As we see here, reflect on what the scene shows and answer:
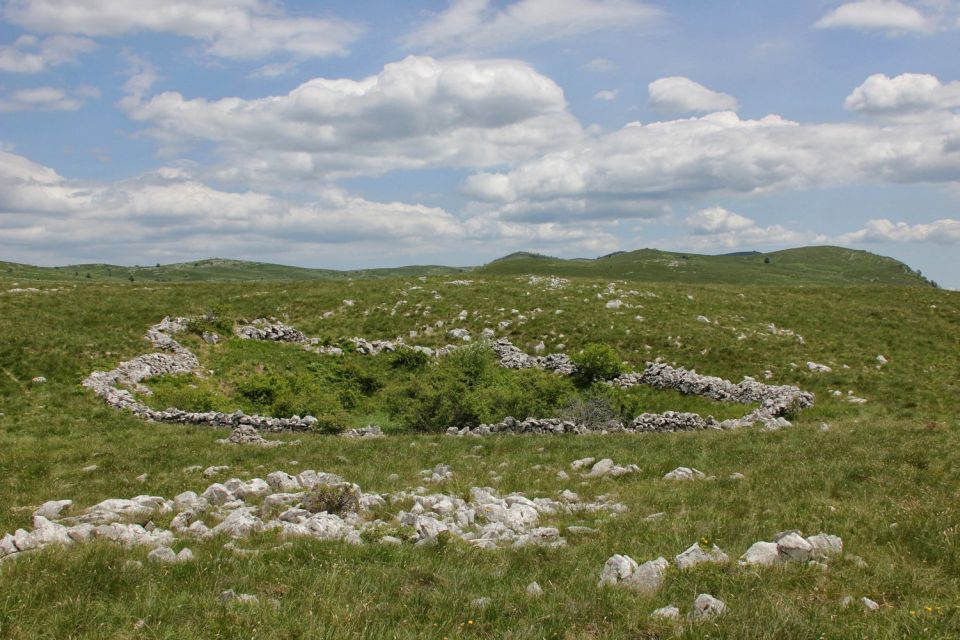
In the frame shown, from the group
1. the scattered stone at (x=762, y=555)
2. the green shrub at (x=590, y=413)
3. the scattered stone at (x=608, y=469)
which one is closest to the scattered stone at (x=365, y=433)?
the green shrub at (x=590, y=413)

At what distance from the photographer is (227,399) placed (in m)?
30.0

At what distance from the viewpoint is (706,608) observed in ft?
24.1

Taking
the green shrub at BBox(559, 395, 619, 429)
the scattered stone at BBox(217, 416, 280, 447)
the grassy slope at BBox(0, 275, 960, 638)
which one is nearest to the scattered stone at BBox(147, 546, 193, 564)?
the grassy slope at BBox(0, 275, 960, 638)

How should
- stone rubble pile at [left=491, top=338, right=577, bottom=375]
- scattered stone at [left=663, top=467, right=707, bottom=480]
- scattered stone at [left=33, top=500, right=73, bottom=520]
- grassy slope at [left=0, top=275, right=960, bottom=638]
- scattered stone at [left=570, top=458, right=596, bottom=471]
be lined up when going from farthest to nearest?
stone rubble pile at [left=491, top=338, right=577, bottom=375] → scattered stone at [left=570, top=458, right=596, bottom=471] → scattered stone at [left=663, top=467, right=707, bottom=480] → scattered stone at [left=33, top=500, right=73, bottom=520] → grassy slope at [left=0, top=275, right=960, bottom=638]

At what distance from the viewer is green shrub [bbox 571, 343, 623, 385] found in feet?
111

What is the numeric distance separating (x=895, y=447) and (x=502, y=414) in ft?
48.7

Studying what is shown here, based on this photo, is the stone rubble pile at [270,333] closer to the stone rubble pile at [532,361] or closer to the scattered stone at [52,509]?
the stone rubble pile at [532,361]

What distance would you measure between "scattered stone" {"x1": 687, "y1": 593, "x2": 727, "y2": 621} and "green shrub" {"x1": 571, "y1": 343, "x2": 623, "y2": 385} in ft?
87.2

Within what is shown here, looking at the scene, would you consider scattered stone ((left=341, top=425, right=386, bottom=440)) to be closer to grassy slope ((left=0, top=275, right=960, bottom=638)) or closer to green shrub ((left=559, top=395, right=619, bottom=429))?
grassy slope ((left=0, top=275, right=960, bottom=638))

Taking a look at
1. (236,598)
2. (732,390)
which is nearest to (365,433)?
(236,598)

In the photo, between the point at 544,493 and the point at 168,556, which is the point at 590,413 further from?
the point at 168,556

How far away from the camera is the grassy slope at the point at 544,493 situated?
702 cm

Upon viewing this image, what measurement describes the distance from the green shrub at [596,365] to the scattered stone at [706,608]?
26588mm

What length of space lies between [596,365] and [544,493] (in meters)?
20.0
